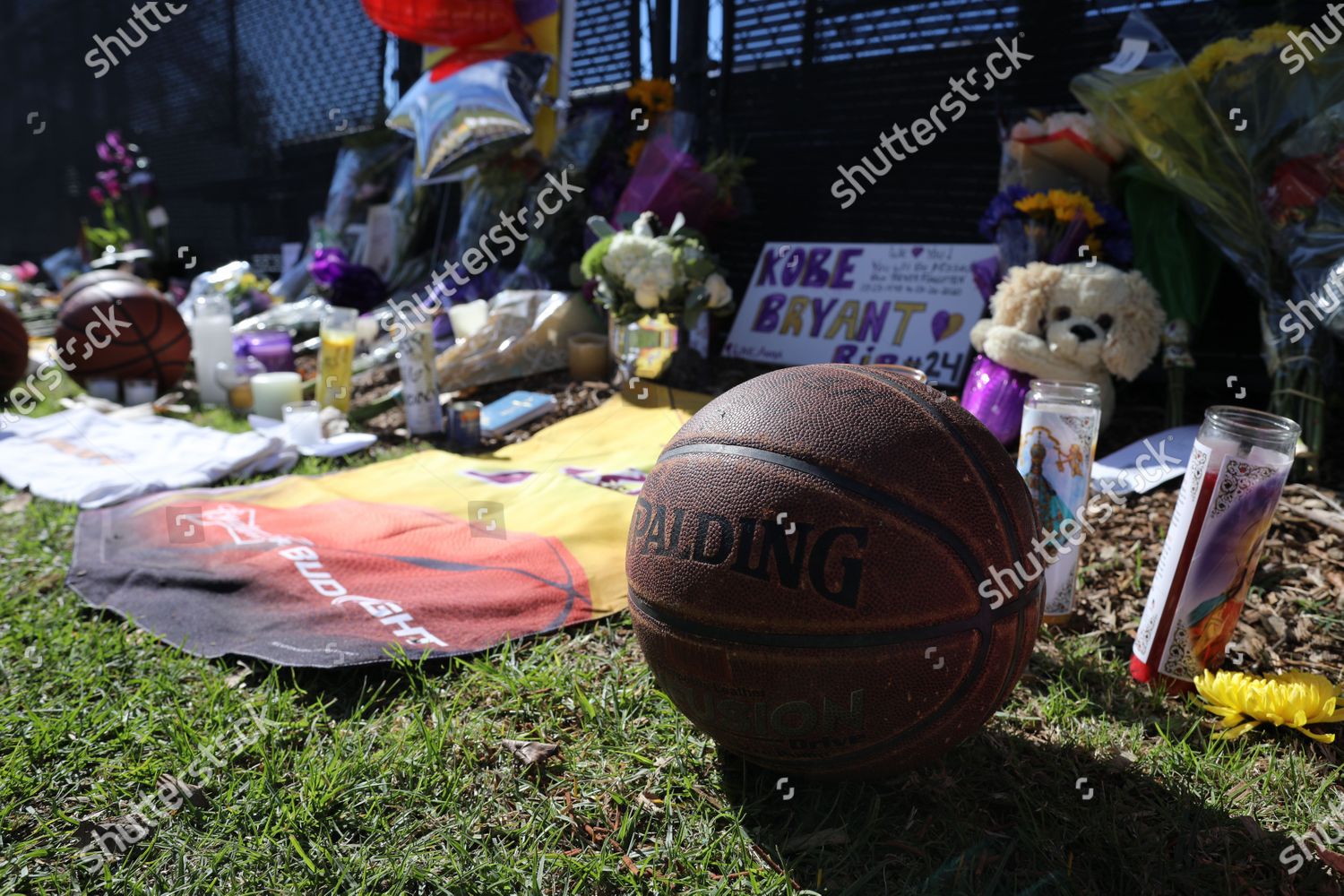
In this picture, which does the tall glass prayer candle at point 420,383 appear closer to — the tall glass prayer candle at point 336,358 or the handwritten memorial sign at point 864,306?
the tall glass prayer candle at point 336,358

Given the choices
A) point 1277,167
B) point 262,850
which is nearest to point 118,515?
point 262,850

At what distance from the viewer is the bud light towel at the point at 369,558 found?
7.87 feet

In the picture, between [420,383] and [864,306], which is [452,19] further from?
[864,306]

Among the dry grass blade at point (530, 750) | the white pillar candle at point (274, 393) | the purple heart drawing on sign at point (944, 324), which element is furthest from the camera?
the white pillar candle at point (274, 393)

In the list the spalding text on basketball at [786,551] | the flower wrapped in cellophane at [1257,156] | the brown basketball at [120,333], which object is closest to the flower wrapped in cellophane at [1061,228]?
the flower wrapped in cellophane at [1257,156]

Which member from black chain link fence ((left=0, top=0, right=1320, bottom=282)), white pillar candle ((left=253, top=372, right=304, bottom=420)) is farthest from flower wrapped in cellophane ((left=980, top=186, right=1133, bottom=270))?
white pillar candle ((left=253, top=372, right=304, bottom=420))

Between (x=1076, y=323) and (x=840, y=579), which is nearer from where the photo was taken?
(x=840, y=579)

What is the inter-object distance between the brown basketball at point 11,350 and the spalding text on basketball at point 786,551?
583 centimetres

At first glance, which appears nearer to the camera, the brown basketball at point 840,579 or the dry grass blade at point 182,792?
the brown basketball at point 840,579

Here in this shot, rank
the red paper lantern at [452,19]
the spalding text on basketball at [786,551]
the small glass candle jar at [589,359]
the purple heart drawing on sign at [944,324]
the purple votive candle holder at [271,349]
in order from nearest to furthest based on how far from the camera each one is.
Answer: the spalding text on basketball at [786,551], the purple heart drawing on sign at [944,324], the small glass candle jar at [589,359], the purple votive candle holder at [271,349], the red paper lantern at [452,19]

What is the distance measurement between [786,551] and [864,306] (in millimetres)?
3509

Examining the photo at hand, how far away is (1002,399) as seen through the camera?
3.33 metres

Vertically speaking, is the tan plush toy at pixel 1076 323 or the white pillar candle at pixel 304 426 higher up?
the tan plush toy at pixel 1076 323

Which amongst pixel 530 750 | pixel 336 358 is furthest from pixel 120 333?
pixel 530 750
